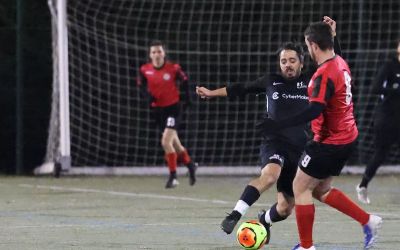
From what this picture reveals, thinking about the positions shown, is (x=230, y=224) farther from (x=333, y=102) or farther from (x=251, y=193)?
(x=333, y=102)

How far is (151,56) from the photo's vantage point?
54.2 ft

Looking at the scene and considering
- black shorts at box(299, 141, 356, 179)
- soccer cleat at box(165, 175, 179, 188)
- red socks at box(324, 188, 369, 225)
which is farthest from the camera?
soccer cleat at box(165, 175, 179, 188)

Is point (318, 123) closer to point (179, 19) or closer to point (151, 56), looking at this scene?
point (151, 56)

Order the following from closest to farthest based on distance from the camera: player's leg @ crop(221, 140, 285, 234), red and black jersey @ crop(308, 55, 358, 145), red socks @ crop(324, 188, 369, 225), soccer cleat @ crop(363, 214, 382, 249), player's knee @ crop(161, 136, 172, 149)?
red and black jersey @ crop(308, 55, 358, 145) → soccer cleat @ crop(363, 214, 382, 249) → red socks @ crop(324, 188, 369, 225) → player's leg @ crop(221, 140, 285, 234) → player's knee @ crop(161, 136, 172, 149)

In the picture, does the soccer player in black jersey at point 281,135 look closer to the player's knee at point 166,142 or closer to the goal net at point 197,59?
the player's knee at point 166,142

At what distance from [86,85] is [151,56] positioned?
7.54 feet

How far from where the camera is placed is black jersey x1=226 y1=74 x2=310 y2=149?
10.2m

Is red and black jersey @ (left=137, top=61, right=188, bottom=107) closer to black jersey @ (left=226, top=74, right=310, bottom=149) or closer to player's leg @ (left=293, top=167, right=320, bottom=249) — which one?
black jersey @ (left=226, top=74, right=310, bottom=149)

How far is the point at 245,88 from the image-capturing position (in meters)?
10.1

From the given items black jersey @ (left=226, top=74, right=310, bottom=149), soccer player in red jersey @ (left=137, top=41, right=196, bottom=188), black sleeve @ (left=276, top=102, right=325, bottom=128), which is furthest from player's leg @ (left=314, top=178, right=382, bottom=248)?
soccer player in red jersey @ (left=137, top=41, right=196, bottom=188)

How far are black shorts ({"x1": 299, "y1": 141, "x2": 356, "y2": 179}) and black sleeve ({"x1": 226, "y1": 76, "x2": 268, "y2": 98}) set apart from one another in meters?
1.15

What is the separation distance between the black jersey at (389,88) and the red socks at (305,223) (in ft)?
18.5

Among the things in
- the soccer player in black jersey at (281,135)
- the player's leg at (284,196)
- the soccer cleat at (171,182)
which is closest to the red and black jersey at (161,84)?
the soccer cleat at (171,182)

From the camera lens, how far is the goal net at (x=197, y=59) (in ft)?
61.0
